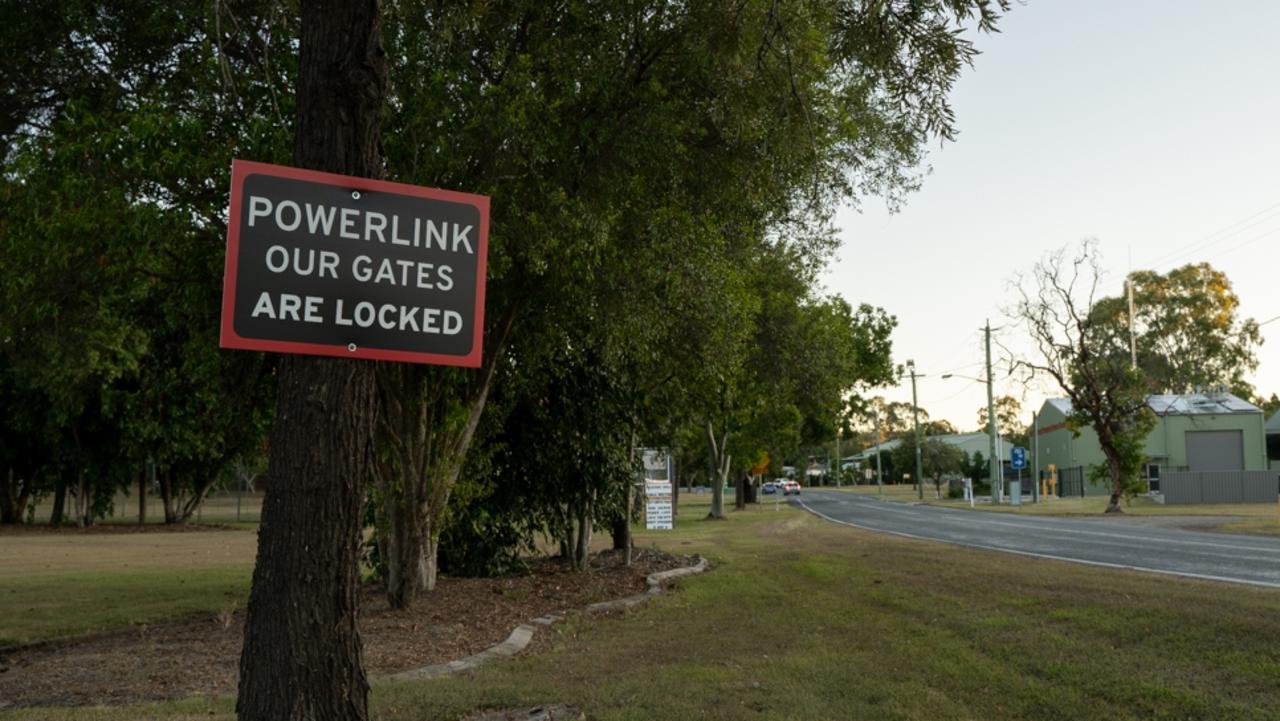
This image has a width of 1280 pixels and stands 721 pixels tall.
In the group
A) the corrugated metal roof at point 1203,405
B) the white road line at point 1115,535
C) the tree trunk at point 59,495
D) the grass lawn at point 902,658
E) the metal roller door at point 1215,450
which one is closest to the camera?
the grass lawn at point 902,658

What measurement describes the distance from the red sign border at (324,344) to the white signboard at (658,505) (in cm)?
2297

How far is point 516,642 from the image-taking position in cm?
932

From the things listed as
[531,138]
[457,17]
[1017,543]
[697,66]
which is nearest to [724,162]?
[697,66]

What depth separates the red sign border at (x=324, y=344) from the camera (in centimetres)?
344

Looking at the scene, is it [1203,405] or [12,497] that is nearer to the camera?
[12,497]

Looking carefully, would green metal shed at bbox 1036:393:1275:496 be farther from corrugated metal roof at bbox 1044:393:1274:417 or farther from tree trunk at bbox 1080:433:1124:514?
tree trunk at bbox 1080:433:1124:514

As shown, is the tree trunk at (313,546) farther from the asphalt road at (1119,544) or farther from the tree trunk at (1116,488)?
the tree trunk at (1116,488)

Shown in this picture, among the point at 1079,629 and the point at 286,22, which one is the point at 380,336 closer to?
the point at 286,22

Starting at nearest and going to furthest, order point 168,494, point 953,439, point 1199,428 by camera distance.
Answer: point 168,494
point 1199,428
point 953,439

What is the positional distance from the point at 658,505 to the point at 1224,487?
3335 centimetres

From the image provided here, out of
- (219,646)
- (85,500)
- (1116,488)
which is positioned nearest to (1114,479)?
(1116,488)

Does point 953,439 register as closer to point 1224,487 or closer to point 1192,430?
point 1192,430

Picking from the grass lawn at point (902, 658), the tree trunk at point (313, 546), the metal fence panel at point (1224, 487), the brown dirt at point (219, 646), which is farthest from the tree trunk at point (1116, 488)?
the tree trunk at point (313, 546)

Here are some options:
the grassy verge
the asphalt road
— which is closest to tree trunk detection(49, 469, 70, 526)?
the grassy verge
